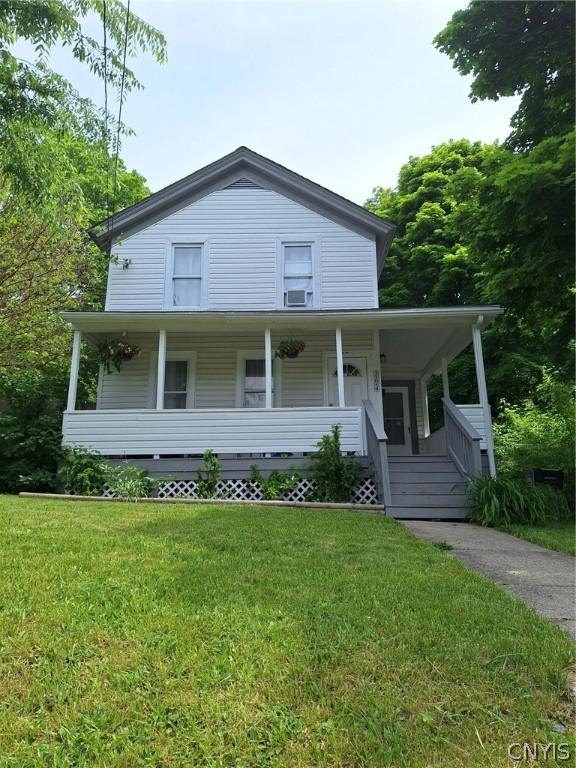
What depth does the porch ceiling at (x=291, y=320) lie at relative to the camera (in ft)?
32.3

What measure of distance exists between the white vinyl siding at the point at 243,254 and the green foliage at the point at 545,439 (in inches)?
185

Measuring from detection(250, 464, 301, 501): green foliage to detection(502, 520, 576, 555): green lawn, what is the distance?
3691 millimetres

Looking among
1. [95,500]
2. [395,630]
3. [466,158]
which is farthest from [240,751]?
[466,158]

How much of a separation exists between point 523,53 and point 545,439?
706 cm

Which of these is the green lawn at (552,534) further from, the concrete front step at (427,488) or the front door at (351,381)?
the front door at (351,381)

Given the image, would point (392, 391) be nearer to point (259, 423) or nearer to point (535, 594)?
point (259, 423)

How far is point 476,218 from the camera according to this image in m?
5.85

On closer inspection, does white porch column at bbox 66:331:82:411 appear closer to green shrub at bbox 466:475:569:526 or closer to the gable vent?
the gable vent

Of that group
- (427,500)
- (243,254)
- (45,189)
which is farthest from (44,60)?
(427,500)

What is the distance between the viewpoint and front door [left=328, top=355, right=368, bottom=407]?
11.5 m

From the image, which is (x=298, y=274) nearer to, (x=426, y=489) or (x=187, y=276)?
(x=187, y=276)

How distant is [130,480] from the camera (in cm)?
884

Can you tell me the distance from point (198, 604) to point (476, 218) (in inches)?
210

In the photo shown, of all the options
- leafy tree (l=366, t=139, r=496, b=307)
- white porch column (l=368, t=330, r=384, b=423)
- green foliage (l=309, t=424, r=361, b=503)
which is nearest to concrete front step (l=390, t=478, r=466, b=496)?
green foliage (l=309, t=424, r=361, b=503)
